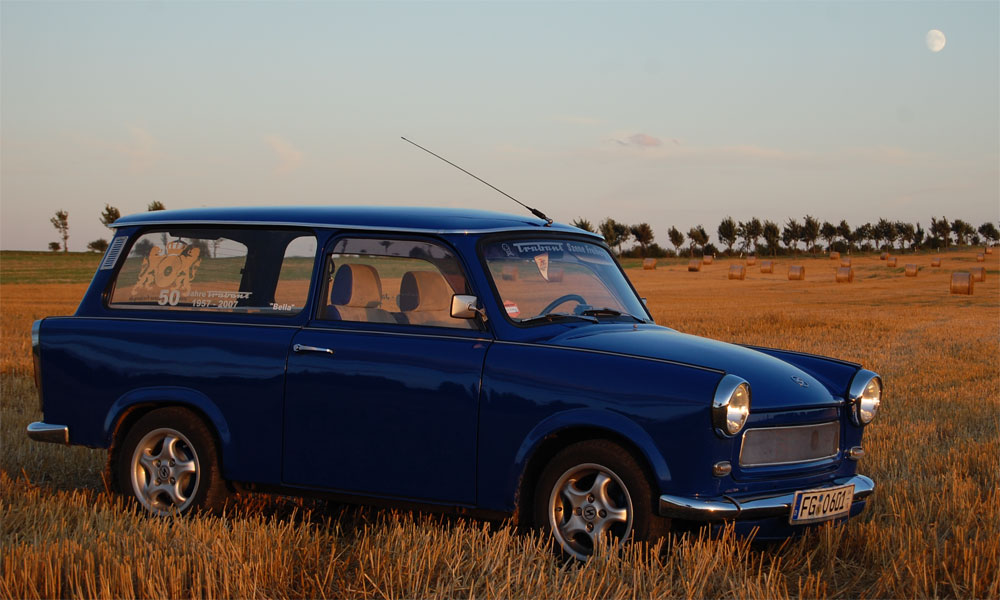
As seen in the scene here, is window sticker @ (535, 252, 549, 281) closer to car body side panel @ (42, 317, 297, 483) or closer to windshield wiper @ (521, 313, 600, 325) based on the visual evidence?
→ windshield wiper @ (521, 313, 600, 325)

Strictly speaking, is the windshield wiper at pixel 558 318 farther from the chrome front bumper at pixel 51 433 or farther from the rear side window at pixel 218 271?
the chrome front bumper at pixel 51 433

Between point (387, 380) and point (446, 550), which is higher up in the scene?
point (387, 380)

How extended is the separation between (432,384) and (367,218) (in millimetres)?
1163

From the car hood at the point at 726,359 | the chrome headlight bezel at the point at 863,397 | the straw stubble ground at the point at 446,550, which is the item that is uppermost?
the car hood at the point at 726,359

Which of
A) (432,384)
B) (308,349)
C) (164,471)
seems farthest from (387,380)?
(164,471)

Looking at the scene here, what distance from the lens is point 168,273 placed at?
6500mm

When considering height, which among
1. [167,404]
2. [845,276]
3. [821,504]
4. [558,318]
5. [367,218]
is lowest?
[821,504]

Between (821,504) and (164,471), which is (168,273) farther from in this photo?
(821,504)

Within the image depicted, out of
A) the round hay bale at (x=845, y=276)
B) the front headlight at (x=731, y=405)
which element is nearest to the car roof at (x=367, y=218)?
the front headlight at (x=731, y=405)

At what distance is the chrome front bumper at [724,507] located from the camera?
468cm

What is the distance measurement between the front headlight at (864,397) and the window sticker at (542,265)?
1754mm

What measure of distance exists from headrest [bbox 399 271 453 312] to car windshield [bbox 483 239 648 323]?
289 millimetres

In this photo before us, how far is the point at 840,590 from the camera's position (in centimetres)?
462

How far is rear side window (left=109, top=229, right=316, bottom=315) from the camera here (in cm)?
606
